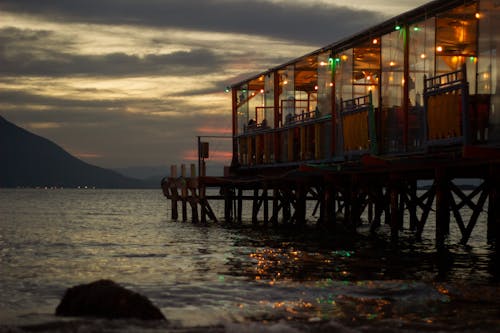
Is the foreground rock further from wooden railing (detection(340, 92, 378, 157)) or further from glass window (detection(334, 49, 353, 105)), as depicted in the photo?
glass window (detection(334, 49, 353, 105))

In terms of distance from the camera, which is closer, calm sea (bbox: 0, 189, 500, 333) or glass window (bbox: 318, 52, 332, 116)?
calm sea (bbox: 0, 189, 500, 333)

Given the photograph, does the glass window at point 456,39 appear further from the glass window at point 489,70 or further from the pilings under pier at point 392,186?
the pilings under pier at point 392,186

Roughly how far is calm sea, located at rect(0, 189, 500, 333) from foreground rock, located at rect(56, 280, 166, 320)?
0.26 meters

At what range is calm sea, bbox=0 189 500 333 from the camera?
12.7 metres

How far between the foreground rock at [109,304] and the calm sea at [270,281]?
26cm

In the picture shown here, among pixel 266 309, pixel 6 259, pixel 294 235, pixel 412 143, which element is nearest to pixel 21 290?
pixel 266 309

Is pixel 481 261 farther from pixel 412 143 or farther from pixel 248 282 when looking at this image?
pixel 248 282

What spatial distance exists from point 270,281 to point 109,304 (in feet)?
19.7

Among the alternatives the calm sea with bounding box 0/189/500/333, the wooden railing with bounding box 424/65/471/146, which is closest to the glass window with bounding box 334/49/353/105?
the calm sea with bounding box 0/189/500/333

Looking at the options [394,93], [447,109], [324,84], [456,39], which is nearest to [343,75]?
[324,84]

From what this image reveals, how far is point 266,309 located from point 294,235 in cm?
1877

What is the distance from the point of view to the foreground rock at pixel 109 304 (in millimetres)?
12352

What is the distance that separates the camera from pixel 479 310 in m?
13.7

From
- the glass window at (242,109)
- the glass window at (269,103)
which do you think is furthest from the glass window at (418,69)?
the glass window at (242,109)
